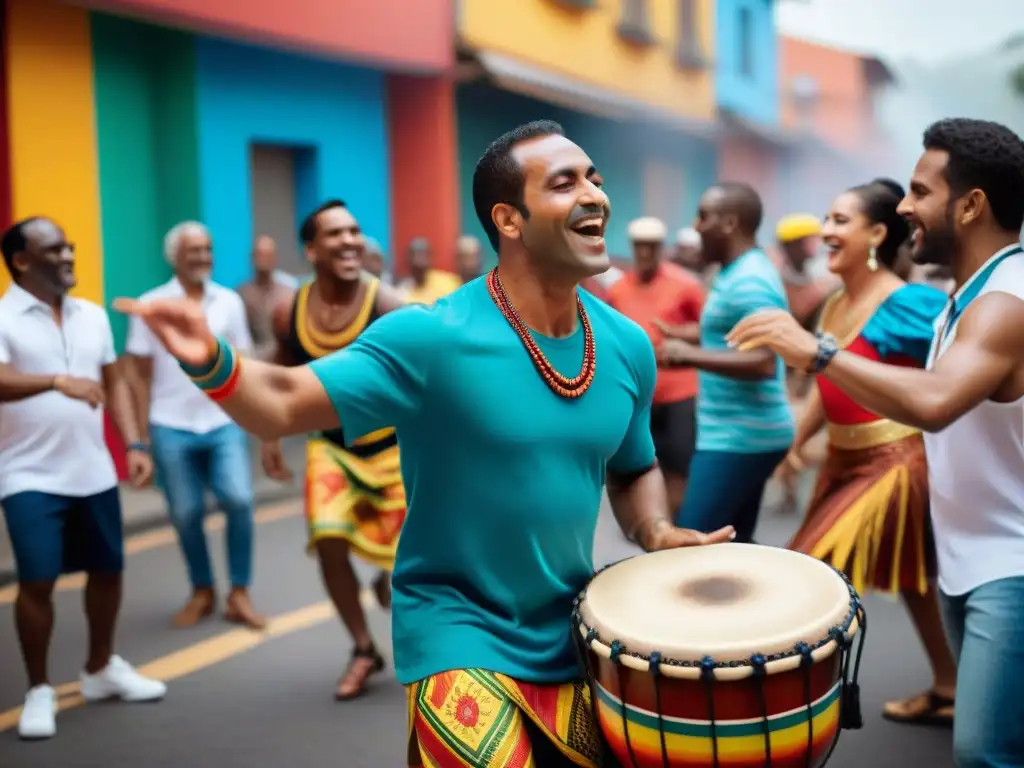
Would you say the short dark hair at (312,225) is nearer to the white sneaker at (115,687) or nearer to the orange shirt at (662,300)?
the white sneaker at (115,687)

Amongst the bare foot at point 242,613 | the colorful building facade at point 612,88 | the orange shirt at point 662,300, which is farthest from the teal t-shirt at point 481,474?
the colorful building facade at point 612,88

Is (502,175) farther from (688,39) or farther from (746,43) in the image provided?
(746,43)

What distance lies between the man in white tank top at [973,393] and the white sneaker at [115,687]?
351 cm

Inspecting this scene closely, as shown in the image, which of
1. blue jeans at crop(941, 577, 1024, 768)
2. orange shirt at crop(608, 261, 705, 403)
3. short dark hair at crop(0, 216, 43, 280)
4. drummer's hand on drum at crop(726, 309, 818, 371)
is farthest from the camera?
orange shirt at crop(608, 261, 705, 403)

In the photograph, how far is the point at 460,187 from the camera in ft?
51.2

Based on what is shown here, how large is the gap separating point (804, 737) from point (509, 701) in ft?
1.96

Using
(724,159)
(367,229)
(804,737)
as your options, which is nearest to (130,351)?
(804,737)

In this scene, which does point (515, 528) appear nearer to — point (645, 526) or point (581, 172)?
point (645, 526)

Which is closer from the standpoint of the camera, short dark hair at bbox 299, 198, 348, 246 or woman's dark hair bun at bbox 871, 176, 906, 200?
woman's dark hair bun at bbox 871, 176, 906, 200

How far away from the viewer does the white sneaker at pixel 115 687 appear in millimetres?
5910

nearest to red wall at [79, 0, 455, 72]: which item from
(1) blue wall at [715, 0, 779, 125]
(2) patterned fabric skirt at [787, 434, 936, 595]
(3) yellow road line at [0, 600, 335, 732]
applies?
(3) yellow road line at [0, 600, 335, 732]

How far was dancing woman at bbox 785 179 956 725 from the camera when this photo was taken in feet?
16.4

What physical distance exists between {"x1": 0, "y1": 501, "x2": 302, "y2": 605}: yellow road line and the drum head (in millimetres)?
5410

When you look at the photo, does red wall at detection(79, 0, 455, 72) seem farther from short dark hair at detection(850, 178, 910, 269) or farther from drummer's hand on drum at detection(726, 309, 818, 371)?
drummer's hand on drum at detection(726, 309, 818, 371)
